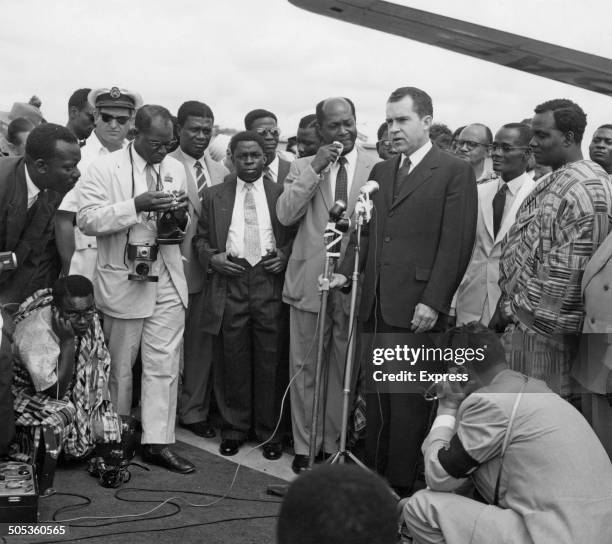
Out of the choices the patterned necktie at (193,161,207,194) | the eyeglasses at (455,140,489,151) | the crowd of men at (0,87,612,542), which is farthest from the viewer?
the eyeglasses at (455,140,489,151)

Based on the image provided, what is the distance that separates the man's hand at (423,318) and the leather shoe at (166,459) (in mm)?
1514

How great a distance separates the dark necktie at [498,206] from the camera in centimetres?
581

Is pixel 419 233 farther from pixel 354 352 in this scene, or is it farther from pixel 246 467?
pixel 246 467

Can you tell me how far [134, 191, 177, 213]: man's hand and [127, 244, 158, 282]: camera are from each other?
0.76 ft

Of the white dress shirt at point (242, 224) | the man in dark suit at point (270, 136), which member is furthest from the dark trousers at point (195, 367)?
the man in dark suit at point (270, 136)

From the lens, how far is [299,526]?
1.65 m

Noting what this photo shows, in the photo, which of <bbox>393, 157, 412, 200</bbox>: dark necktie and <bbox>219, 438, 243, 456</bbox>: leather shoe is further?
<bbox>219, 438, 243, 456</bbox>: leather shoe

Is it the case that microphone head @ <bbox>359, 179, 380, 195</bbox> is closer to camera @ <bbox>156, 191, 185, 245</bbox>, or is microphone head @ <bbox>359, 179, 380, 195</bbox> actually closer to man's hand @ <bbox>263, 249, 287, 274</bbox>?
man's hand @ <bbox>263, 249, 287, 274</bbox>

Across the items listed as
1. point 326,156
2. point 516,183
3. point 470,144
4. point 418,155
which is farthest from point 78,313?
point 470,144

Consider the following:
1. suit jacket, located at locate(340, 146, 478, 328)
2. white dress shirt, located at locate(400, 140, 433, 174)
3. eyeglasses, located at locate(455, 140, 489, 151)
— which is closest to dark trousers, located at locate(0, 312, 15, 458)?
suit jacket, located at locate(340, 146, 478, 328)

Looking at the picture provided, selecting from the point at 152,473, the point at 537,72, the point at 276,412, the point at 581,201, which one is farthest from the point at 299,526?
the point at 276,412

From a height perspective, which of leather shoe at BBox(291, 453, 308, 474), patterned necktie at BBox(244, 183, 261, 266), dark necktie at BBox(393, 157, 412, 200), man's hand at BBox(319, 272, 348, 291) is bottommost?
leather shoe at BBox(291, 453, 308, 474)

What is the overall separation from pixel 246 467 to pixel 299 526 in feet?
12.1

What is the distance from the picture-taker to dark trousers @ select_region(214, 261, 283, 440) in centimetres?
550
